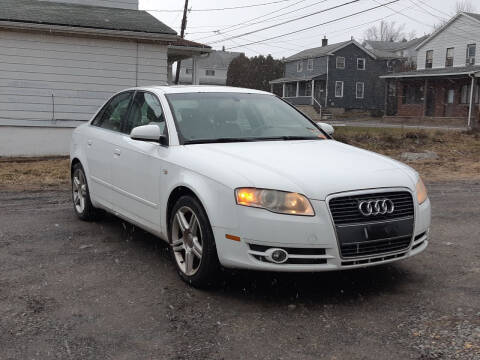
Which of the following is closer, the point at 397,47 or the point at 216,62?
the point at 397,47

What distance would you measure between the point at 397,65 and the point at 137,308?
57.0 m

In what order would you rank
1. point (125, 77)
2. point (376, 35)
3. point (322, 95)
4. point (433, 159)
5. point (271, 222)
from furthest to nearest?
point (376, 35)
point (322, 95)
point (125, 77)
point (433, 159)
point (271, 222)

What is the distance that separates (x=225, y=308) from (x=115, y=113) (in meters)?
3.10

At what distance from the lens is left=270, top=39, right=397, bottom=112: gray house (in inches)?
2047

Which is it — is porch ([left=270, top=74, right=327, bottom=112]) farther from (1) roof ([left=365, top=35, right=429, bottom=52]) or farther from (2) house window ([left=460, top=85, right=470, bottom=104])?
(1) roof ([left=365, top=35, right=429, bottom=52])

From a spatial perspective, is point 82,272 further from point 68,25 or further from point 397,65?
point 397,65

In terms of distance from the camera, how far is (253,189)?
395 centimetres

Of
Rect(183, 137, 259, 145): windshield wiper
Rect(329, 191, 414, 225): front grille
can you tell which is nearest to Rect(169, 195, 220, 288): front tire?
Rect(183, 137, 259, 145): windshield wiper

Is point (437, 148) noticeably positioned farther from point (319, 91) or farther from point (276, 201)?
point (319, 91)

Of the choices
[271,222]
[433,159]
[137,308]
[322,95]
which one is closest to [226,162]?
[271,222]

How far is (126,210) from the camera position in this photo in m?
5.54

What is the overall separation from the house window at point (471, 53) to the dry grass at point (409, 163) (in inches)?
970

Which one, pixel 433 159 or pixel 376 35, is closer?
pixel 433 159

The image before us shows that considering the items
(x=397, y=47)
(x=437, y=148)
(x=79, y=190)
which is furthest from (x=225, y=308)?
(x=397, y=47)
